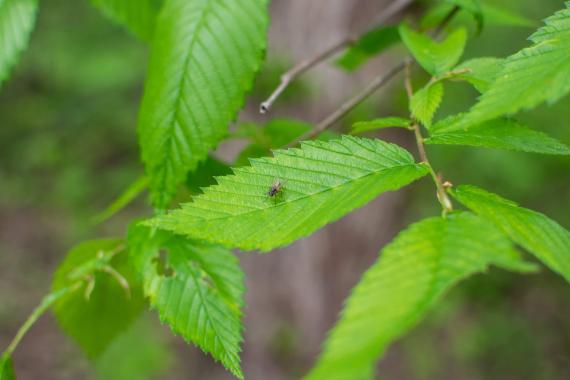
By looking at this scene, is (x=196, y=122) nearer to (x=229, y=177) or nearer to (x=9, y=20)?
(x=229, y=177)

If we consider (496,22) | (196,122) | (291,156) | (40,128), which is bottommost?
(291,156)

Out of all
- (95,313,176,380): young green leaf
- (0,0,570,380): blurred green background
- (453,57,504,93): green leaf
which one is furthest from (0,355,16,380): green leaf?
(95,313,176,380): young green leaf

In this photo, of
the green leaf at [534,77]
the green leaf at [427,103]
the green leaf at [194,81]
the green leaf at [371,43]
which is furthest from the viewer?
the green leaf at [371,43]

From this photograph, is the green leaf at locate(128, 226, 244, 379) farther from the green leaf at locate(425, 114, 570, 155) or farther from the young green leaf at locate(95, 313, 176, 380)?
the young green leaf at locate(95, 313, 176, 380)

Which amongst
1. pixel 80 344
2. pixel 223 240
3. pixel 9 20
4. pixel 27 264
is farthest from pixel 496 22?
pixel 27 264

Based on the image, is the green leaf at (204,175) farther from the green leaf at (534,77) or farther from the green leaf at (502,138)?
the green leaf at (534,77)

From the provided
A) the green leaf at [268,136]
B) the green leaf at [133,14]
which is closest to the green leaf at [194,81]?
the green leaf at [268,136]

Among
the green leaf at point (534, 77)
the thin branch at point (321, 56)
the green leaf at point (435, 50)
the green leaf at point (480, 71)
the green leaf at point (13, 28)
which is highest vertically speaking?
the green leaf at point (13, 28)
